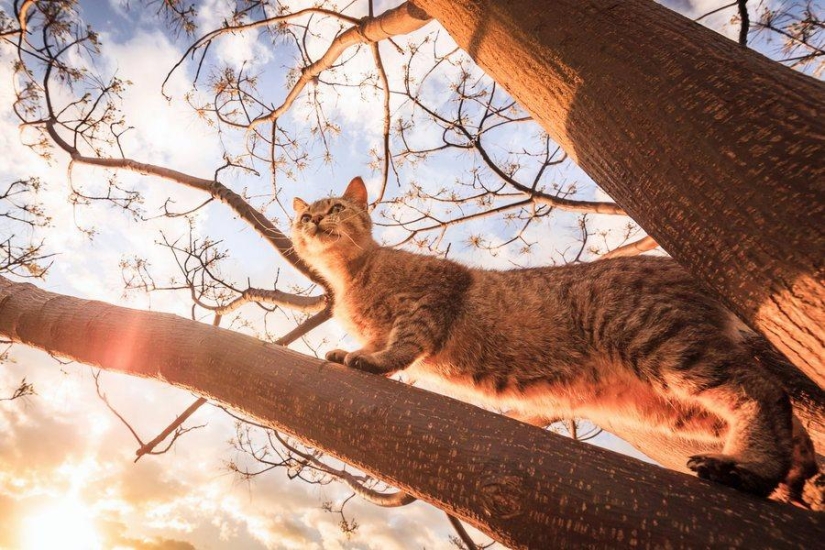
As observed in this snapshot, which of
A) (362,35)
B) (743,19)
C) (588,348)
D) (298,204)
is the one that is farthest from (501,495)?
(362,35)

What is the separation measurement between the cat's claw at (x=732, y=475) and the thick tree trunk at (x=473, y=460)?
0.21 meters

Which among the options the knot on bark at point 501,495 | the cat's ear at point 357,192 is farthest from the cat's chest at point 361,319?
the knot on bark at point 501,495

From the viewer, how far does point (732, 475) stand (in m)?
1.28

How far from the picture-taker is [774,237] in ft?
2.89

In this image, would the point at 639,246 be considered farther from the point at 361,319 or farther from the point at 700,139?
the point at 700,139

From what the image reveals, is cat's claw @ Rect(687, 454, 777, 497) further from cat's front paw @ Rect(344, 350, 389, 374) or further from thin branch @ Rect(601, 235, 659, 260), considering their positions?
thin branch @ Rect(601, 235, 659, 260)

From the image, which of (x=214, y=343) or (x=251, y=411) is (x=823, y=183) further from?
(x=214, y=343)

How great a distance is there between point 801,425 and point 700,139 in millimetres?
1330

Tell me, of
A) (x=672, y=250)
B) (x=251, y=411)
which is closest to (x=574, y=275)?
(x=672, y=250)

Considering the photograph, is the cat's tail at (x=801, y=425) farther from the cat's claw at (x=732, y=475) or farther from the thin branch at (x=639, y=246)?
the thin branch at (x=639, y=246)

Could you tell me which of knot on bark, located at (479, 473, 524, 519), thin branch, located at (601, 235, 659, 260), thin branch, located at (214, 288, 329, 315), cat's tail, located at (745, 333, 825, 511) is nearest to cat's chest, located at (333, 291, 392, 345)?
thin branch, located at (214, 288, 329, 315)

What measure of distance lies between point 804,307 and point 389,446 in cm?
112

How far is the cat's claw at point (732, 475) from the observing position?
4.17ft

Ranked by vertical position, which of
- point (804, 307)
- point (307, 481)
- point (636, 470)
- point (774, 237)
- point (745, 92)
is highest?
point (745, 92)
